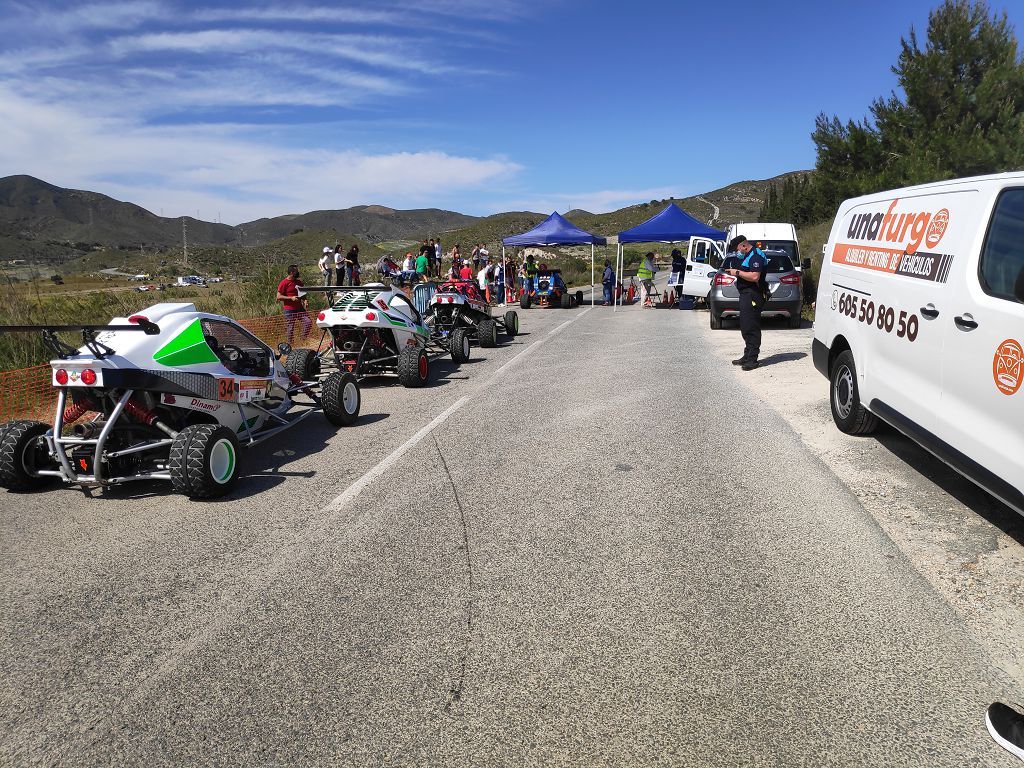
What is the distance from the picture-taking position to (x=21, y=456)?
5.69 m

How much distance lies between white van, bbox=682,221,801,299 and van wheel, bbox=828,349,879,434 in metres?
11.6

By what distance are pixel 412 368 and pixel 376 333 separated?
76 centimetres

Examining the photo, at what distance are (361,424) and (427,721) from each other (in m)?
5.48

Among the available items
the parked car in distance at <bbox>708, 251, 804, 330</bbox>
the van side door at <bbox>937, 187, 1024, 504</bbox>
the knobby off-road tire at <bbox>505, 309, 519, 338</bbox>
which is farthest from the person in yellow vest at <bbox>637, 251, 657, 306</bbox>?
the van side door at <bbox>937, 187, 1024, 504</bbox>

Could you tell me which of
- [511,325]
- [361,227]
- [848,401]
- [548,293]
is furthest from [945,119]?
[361,227]

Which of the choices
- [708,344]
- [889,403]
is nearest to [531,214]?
[708,344]

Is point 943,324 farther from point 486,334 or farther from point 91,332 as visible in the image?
point 486,334

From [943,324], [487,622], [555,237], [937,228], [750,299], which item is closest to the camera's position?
[487,622]

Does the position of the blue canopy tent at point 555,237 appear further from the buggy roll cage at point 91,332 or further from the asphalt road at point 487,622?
the buggy roll cage at point 91,332

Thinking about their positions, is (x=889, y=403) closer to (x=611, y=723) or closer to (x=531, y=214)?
(x=611, y=723)

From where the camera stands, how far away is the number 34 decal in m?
6.05

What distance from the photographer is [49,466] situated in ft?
19.2

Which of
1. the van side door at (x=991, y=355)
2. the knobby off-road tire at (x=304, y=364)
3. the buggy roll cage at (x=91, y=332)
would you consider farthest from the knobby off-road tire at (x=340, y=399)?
the van side door at (x=991, y=355)

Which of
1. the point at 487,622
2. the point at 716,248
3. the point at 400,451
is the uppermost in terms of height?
the point at 716,248
